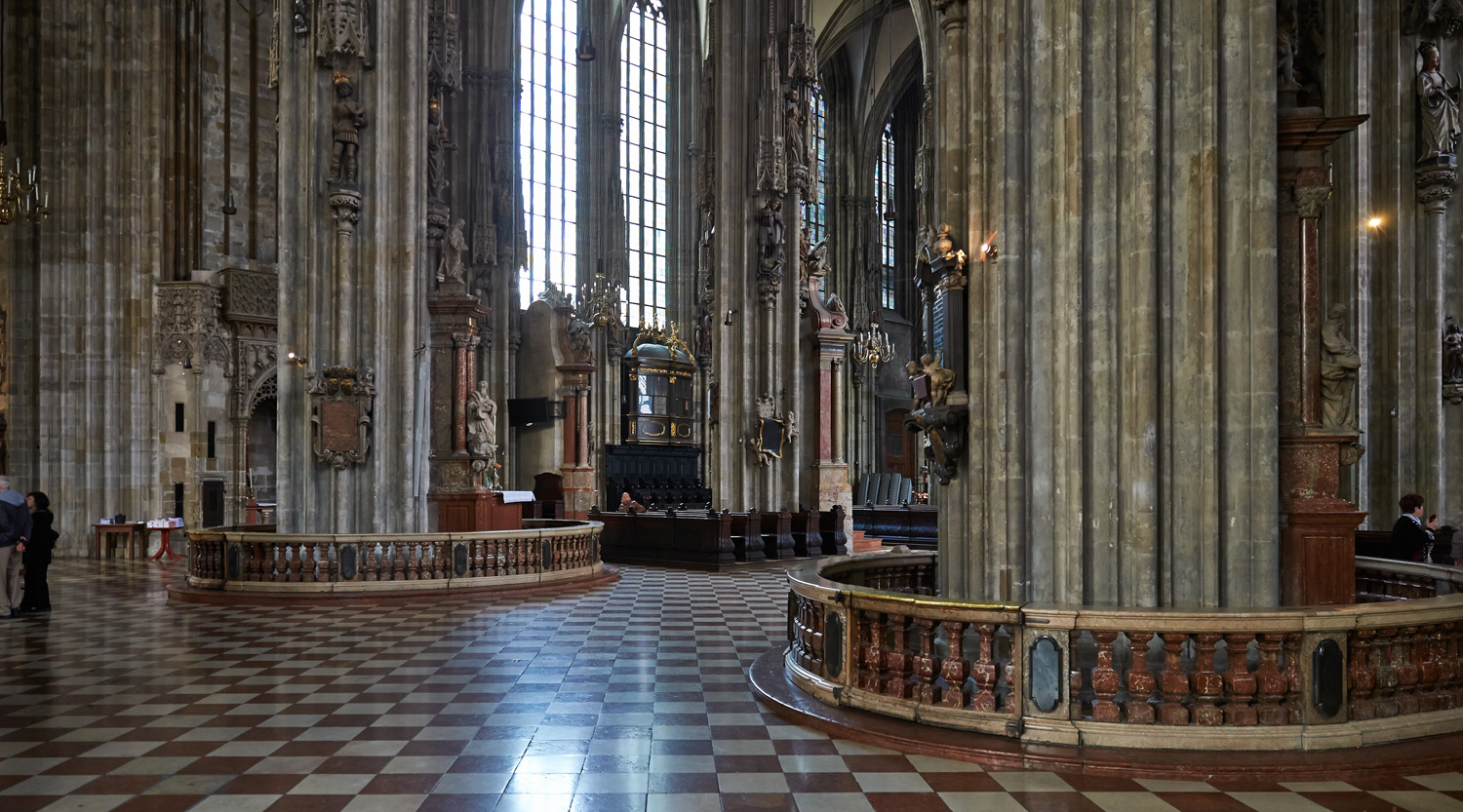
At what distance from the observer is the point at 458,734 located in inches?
234

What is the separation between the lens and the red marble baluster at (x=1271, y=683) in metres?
5.29

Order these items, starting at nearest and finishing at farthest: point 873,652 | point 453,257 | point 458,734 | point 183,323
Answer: point 458,734 < point 873,652 < point 453,257 < point 183,323

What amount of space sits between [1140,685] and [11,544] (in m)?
11.1

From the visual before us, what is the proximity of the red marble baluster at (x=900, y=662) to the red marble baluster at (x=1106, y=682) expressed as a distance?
3.35 ft

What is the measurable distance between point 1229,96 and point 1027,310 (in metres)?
1.85

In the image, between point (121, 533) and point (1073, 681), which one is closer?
point (1073, 681)

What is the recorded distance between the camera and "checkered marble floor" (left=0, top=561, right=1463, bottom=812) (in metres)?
4.75

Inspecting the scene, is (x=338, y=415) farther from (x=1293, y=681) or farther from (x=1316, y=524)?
(x=1293, y=681)

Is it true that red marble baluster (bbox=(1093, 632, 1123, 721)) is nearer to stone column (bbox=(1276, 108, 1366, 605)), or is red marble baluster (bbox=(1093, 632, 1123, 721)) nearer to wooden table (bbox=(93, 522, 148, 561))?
stone column (bbox=(1276, 108, 1366, 605))

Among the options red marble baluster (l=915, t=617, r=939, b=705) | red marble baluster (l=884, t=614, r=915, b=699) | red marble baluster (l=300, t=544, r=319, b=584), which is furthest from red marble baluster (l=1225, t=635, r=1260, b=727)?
red marble baluster (l=300, t=544, r=319, b=584)

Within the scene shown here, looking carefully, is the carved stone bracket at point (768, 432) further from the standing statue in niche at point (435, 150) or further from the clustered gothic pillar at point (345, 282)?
the clustered gothic pillar at point (345, 282)

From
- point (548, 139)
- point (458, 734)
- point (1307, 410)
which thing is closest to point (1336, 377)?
point (1307, 410)

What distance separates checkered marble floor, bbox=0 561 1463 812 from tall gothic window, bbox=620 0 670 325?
78.5 feet

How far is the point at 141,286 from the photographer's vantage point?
21141 millimetres
